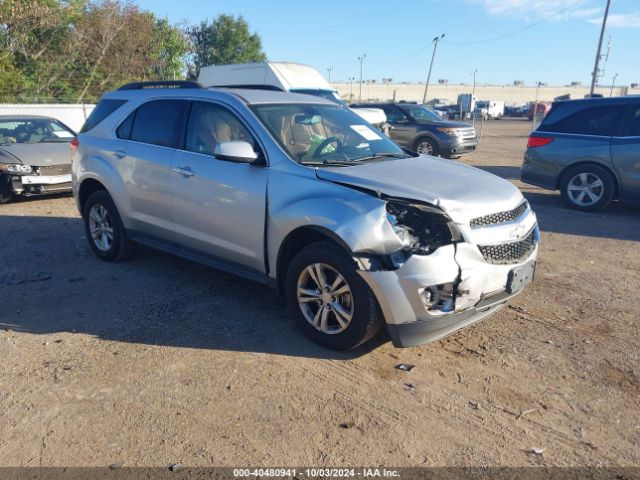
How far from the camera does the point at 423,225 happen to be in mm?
3689

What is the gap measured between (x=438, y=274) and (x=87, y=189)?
14.7 ft

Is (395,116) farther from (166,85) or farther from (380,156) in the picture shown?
(380,156)

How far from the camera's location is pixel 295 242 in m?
4.11

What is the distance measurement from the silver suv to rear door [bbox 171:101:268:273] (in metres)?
0.01

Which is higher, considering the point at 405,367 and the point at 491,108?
the point at 491,108

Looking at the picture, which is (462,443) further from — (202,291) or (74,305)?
(74,305)

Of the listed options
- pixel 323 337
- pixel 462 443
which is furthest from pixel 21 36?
pixel 462 443

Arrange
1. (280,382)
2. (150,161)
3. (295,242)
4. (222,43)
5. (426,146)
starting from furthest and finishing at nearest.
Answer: (222,43) < (426,146) < (150,161) < (295,242) < (280,382)

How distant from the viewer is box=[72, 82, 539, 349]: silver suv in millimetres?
3551

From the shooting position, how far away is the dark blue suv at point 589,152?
27.5 feet

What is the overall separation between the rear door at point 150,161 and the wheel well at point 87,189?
23.5 inches

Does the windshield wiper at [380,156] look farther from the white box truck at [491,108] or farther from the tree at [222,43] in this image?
the white box truck at [491,108]

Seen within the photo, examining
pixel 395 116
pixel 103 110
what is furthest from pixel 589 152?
pixel 395 116

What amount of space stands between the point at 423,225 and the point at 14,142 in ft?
29.7
